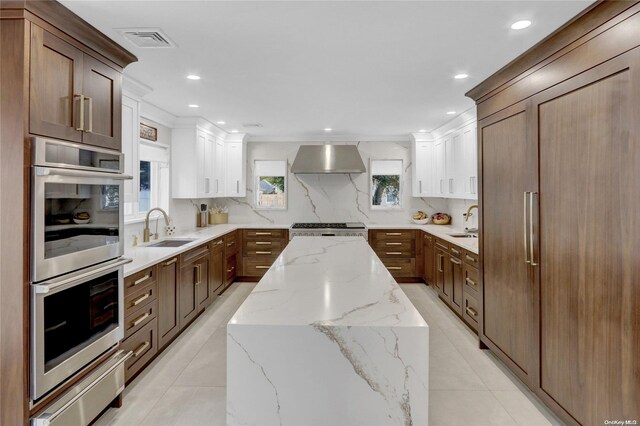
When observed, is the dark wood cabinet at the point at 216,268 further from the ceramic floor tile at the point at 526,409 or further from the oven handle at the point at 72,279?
the ceramic floor tile at the point at 526,409

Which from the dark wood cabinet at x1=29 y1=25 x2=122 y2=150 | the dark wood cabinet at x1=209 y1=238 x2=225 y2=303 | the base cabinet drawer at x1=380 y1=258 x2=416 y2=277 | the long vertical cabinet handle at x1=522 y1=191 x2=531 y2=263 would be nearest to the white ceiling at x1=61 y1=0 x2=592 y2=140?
the dark wood cabinet at x1=29 y1=25 x2=122 y2=150

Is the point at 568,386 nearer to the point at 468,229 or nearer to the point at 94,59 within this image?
the point at 468,229

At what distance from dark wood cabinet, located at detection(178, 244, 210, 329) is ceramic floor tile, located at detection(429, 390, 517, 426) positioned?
2510mm

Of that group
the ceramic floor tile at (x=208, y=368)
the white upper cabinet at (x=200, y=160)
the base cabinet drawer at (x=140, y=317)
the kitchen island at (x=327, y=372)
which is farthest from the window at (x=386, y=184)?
the kitchen island at (x=327, y=372)

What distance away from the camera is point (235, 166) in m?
5.85

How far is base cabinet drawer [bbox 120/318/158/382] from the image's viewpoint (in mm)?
2512

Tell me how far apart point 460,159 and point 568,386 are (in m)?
3.18

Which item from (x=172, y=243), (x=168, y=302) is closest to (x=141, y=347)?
(x=168, y=302)

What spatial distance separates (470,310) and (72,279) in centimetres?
345

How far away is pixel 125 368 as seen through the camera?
247cm

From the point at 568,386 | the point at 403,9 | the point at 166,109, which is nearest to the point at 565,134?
the point at 403,9

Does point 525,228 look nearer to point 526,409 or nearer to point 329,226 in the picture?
point 526,409

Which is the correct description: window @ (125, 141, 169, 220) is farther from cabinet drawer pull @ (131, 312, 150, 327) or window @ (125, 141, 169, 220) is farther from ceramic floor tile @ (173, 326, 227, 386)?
ceramic floor tile @ (173, 326, 227, 386)

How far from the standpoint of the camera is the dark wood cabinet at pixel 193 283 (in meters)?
3.51
